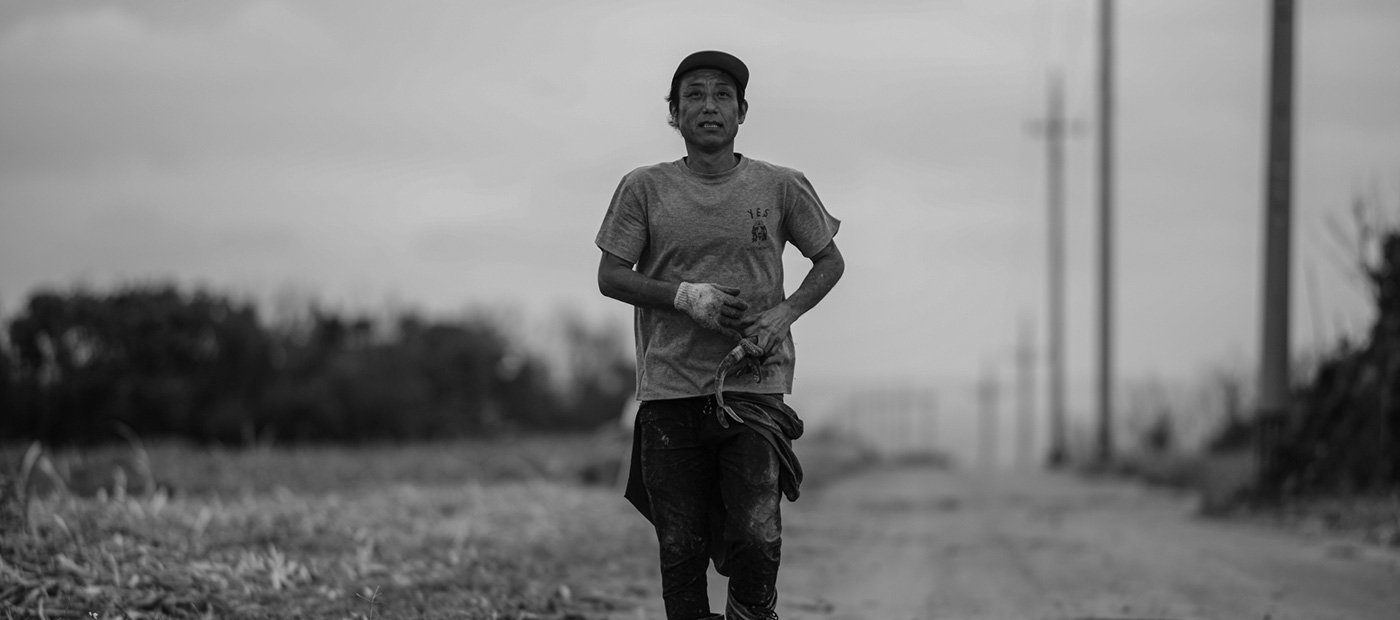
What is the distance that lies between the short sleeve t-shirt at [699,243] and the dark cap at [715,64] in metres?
0.29

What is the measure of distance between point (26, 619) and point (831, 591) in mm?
3970

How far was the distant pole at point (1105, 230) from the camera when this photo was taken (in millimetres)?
26922

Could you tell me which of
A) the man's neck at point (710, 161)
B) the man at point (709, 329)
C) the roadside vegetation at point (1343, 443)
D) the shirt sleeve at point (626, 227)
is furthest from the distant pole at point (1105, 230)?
the shirt sleeve at point (626, 227)

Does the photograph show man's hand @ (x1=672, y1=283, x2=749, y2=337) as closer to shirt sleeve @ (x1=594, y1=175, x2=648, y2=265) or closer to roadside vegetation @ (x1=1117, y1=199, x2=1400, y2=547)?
shirt sleeve @ (x1=594, y1=175, x2=648, y2=265)

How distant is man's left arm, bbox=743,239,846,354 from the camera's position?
4.28 meters

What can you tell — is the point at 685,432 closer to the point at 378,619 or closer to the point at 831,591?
the point at 378,619

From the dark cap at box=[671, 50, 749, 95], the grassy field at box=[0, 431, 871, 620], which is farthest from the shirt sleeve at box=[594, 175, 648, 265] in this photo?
the grassy field at box=[0, 431, 871, 620]

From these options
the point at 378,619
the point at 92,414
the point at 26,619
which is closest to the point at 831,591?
the point at 378,619

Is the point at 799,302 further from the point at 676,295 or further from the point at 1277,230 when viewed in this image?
the point at 1277,230

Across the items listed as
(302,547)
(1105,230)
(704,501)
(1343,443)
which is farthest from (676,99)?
(1105,230)

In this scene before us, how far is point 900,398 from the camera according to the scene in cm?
5828

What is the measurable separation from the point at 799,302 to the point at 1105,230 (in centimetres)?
2498

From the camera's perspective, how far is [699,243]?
4375mm

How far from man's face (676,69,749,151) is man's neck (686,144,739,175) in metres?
0.03
